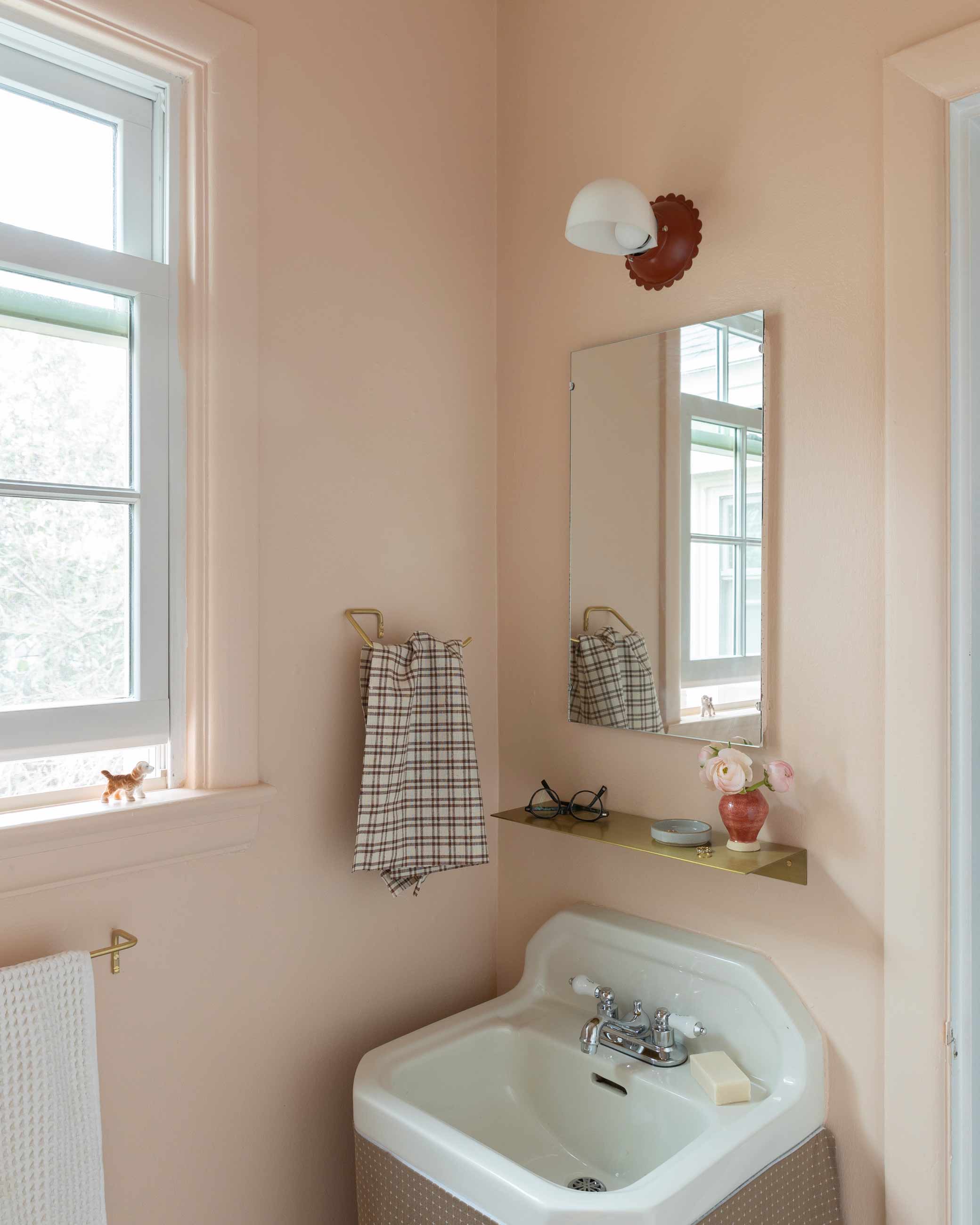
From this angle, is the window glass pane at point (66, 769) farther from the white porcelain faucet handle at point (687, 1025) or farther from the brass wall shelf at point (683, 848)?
the white porcelain faucet handle at point (687, 1025)

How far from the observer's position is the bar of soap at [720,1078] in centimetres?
123

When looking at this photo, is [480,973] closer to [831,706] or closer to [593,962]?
[593,962]

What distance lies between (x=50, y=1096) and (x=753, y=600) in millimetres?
1130

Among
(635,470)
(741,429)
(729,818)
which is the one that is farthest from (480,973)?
(741,429)

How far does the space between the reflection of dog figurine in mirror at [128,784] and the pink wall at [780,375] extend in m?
0.73

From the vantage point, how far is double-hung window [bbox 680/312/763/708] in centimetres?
134

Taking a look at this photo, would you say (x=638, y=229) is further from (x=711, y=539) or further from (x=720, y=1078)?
(x=720, y=1078)

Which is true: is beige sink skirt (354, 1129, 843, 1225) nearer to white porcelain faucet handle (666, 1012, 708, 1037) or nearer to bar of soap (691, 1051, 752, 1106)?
bar of soap (691, 1051, 752, 1106)

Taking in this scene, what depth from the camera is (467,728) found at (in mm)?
1537

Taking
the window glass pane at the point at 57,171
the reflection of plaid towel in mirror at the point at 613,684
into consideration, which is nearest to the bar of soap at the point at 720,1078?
the reflection of plaid towel in mirror at the point at 613,684

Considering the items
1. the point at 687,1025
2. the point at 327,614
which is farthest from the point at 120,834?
the point at 687,1025

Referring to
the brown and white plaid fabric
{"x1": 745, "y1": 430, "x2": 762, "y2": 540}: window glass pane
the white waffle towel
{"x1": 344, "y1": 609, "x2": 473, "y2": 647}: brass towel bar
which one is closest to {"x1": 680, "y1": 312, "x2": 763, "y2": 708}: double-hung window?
{"x1": 745, "y1": 430, "x2": 762, "y2": 540}: window glass pane

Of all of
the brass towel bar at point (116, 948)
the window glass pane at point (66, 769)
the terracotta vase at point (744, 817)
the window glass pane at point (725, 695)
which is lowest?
the brass towel bar at point (116, 948)

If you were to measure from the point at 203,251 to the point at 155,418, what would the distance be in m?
0.25
